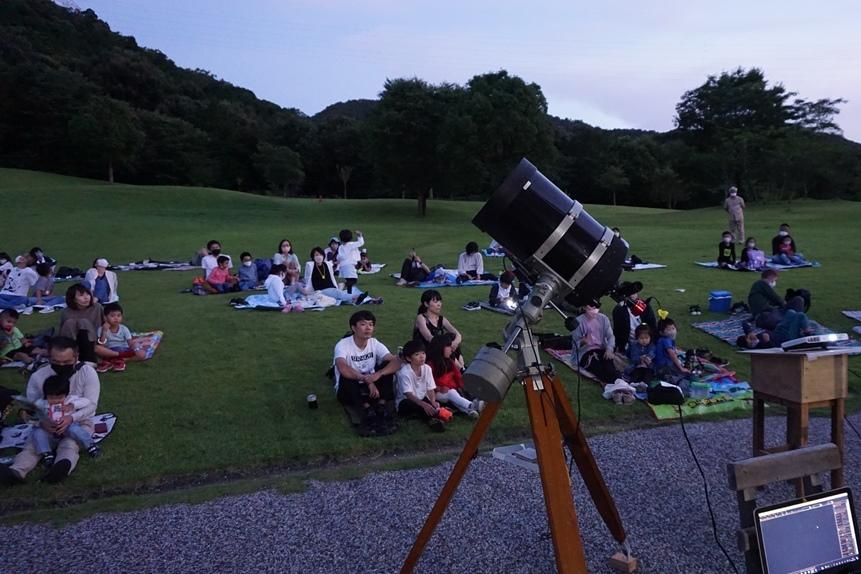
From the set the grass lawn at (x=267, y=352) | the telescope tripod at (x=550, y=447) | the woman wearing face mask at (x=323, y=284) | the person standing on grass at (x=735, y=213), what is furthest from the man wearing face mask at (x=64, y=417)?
the person standing on grass at (x=735, y=213)

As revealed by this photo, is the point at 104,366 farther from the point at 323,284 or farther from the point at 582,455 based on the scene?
the point at 582,455

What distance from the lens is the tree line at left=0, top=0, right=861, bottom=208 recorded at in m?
38.4

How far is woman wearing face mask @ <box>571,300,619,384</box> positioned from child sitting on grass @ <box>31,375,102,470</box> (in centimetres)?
607

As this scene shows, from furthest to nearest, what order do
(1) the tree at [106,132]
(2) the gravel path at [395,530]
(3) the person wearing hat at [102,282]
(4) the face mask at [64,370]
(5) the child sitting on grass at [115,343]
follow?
(1) the tree at [106,132]
(3) the person wearing hat at [102,282]
(5) the child sitting on grass at [115,343]
(4) the face mask at [64,370]
(2) the gravel path at [395,530]

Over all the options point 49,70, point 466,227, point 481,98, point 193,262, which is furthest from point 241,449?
point 49,70

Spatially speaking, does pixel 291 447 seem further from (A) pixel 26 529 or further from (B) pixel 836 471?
(B) pixel 836 471

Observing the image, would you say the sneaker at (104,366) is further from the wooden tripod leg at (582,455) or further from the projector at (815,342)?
the projector at (815,342)

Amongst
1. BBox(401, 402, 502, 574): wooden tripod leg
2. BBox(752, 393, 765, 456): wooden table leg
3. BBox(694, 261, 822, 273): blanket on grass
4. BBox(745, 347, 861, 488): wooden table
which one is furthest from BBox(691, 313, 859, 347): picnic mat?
BBox(401, 402, 502, 574): wooden tripod leg

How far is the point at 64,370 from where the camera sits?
20.2 ft

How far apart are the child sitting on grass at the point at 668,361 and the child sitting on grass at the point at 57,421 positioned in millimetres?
6899

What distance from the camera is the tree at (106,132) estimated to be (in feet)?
162

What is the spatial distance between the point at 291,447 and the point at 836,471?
15.6 ft

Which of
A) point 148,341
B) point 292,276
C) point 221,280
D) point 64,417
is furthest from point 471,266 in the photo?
point 64,417

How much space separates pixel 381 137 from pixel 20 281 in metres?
27.4
